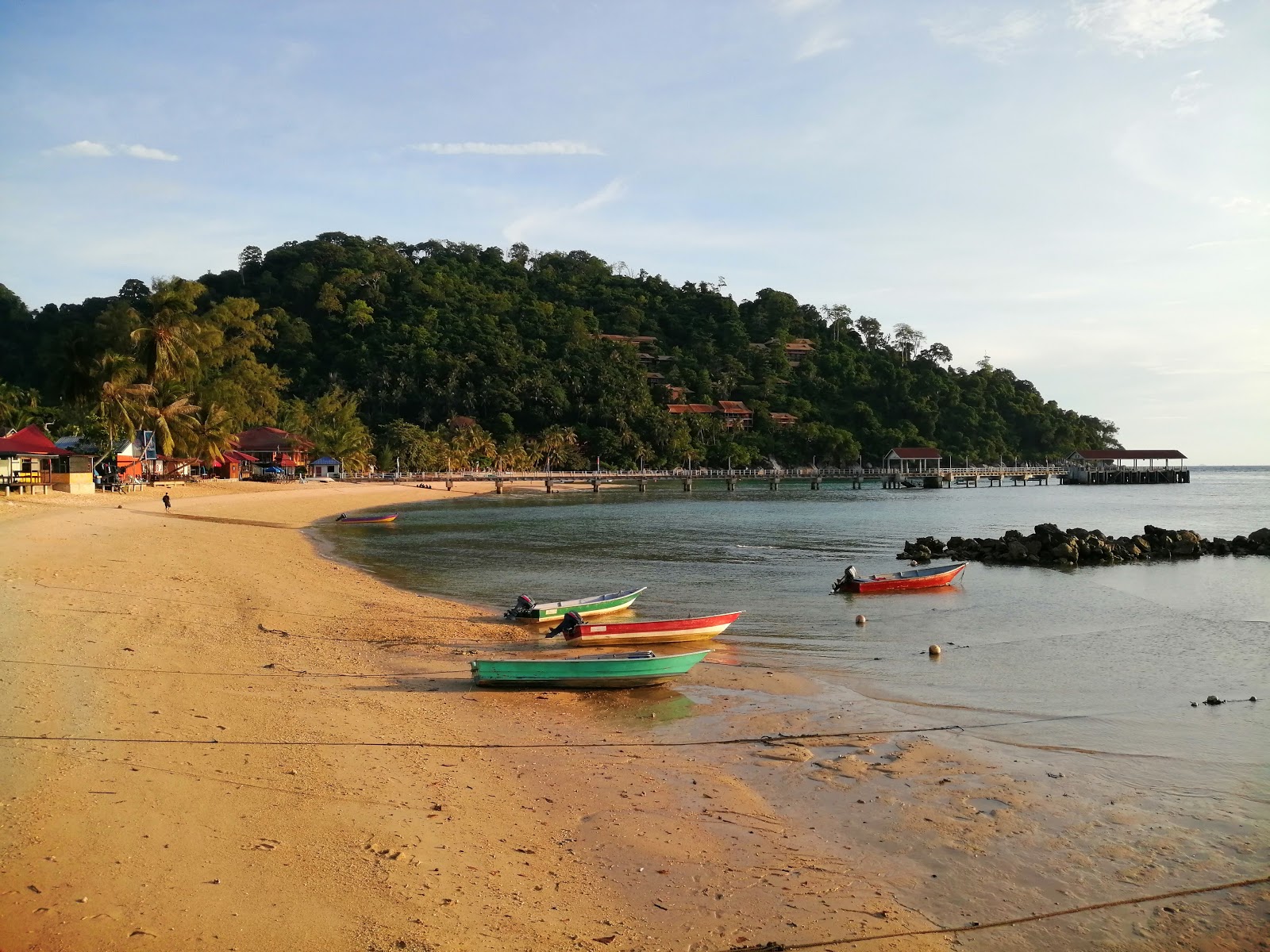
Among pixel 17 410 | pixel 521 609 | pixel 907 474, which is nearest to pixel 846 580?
pixel 521 609

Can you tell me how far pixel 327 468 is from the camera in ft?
273

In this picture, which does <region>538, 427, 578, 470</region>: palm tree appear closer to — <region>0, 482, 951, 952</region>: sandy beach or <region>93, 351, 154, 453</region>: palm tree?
<region>93, 351, 154, 453</region>: palm tree

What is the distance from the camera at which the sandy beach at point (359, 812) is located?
5266 millimetres

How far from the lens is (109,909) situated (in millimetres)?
5051

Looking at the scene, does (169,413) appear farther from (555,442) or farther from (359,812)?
(359,812)

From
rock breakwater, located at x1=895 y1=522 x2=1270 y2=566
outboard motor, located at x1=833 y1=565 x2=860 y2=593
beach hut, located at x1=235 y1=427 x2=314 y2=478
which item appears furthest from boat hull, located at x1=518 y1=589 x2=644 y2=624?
beach hut, located at x1=235 y1=427 x2=314 y2=478

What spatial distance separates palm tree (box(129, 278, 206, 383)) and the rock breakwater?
4779cm

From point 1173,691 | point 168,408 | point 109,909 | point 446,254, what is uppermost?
point 446,254

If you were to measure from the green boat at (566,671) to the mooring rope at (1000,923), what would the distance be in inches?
244

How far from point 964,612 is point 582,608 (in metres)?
9.56

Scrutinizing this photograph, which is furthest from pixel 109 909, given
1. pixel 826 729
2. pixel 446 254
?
pixel 446 254

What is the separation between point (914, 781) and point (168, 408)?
58402 millimetres

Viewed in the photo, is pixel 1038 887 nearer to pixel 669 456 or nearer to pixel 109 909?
pixel 109 909

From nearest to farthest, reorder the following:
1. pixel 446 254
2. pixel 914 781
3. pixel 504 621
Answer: pixel 914 781 → pixel 504 621 → pixel 446 254
